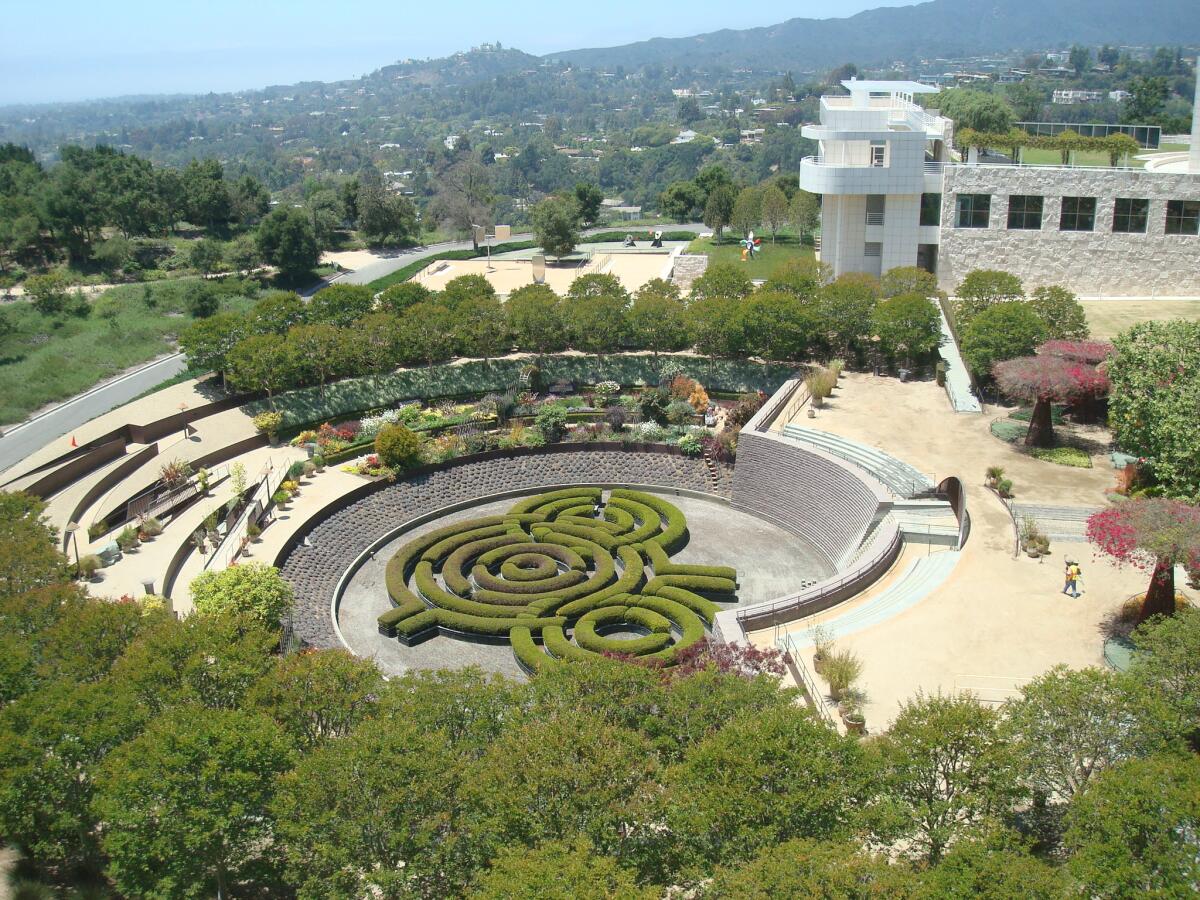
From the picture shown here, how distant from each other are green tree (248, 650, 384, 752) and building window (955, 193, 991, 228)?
45.8 metres

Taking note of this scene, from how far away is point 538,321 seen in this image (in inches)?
2127

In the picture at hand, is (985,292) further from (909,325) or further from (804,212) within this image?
(804,212)

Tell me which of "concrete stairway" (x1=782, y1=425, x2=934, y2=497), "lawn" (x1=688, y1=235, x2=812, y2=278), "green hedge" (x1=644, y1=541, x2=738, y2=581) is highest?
"lawn" (x1=688, y1=235, x2=812, y2=278)

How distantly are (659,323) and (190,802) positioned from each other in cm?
3779

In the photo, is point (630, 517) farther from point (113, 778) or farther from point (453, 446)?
point (113, 778)

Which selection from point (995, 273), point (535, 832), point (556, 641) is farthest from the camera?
point (995, 273)

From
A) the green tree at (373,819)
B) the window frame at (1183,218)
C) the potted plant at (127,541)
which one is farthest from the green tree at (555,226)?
the green tree at (373,819)

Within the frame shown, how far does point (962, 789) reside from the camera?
19.7 m

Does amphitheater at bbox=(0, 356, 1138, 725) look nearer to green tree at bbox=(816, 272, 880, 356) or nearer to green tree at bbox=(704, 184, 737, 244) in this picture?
green tree at bbox=(816, 272, 880, 356)

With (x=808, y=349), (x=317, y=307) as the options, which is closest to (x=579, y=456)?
(x=808, y=349)

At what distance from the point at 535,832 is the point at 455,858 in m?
1.65

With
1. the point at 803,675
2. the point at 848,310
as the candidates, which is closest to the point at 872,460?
the point at 848,310

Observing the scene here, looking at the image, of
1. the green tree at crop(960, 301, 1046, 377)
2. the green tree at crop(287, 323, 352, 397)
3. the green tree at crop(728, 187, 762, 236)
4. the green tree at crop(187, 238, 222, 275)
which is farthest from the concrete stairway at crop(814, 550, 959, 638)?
the green tree at crop(187, 238, 222, 275)

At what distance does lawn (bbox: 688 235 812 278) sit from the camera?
7338 cm
